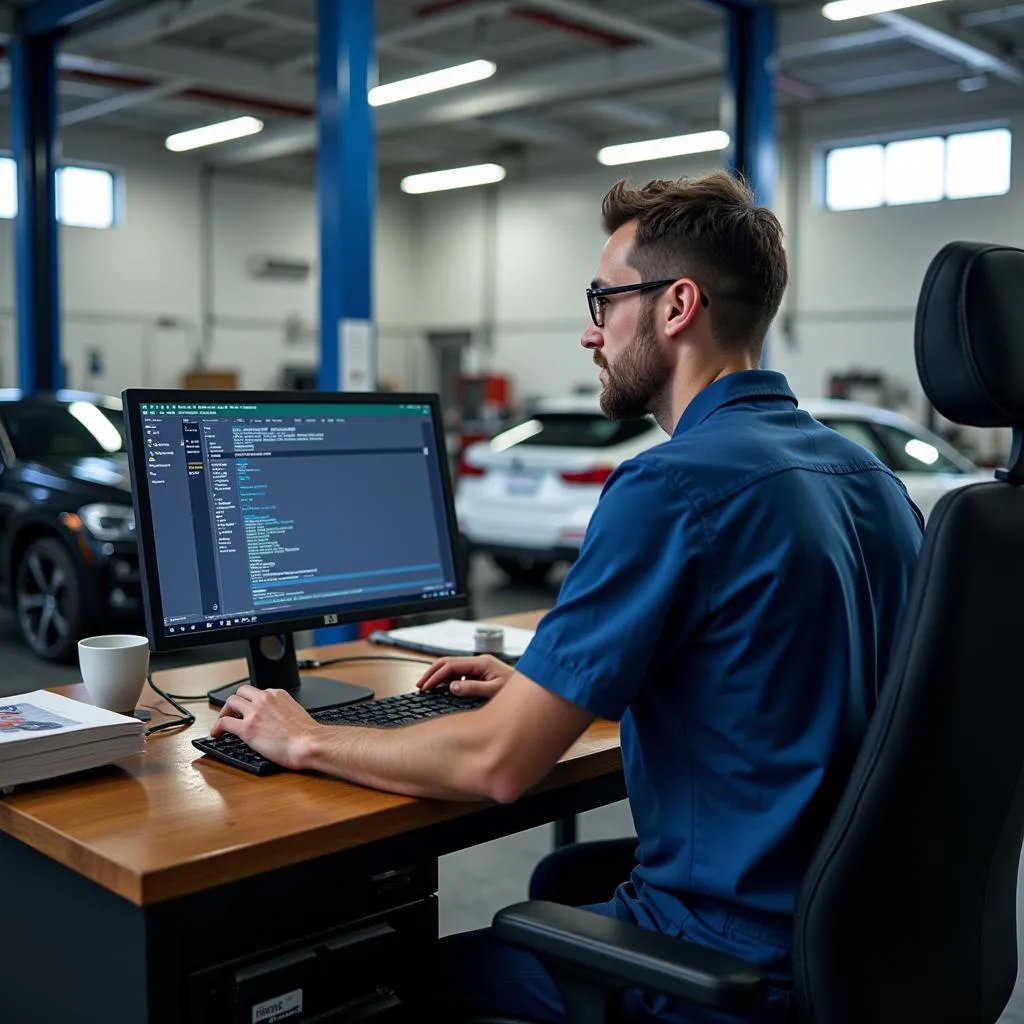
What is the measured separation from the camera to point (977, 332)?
120cm

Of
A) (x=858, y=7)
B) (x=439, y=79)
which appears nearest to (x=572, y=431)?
(x=858, y=7)

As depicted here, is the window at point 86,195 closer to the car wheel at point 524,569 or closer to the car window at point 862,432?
the car wheel at point 524,569

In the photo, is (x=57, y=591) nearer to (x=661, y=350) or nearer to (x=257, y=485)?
(x=257, y=485)

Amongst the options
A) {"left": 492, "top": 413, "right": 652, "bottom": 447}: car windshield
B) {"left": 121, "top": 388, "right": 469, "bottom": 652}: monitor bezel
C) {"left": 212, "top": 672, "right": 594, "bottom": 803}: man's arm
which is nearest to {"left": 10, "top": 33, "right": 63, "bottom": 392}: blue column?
{"left": 492, "top": 413, "right": 652, "bottom": 447}: car windshield

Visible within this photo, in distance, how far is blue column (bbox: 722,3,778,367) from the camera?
741cm

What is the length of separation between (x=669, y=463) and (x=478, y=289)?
1590 centimetres

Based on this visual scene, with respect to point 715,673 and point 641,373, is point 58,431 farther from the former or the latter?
point 715,673

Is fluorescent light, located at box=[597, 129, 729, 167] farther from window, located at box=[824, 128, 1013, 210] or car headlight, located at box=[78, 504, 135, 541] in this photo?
car headlight, located at box=[78, 504, 135, 541]

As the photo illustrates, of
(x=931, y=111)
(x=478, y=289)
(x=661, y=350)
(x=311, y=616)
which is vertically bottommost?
(x=311, y=616)

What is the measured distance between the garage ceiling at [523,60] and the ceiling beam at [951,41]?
2cm

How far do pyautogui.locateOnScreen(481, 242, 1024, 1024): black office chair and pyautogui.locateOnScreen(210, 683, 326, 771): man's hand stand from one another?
431mm

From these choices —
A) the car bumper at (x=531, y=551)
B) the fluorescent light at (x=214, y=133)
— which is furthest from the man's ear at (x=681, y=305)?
the fluorescent light at (x=214, y=133)

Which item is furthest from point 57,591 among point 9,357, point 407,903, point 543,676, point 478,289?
point 478,289

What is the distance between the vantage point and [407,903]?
1.60 metres
